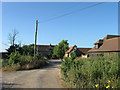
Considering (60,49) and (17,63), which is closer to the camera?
(17,63)

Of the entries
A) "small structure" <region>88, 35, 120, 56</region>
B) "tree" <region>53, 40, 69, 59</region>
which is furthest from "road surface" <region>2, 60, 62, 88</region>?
"tree" <region>53, 40, 69, 59</region>

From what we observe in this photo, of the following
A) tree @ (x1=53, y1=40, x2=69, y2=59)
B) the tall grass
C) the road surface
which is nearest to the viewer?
the road surface

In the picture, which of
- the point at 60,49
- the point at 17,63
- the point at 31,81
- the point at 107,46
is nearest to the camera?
the point at 31,81

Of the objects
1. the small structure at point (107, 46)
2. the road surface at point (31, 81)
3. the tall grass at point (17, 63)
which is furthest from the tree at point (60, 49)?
the road surface at point (31, 81)

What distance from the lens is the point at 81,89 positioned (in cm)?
464

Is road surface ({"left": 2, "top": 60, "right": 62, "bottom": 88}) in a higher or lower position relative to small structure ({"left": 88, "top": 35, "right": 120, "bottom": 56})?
lower

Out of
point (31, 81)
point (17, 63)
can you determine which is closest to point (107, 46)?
point (17, 63)

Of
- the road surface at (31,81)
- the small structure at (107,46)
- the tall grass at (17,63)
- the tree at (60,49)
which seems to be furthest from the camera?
the tree at (60,49)

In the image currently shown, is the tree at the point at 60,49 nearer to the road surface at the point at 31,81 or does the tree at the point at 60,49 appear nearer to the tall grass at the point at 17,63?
the tall grass at the point at 17,63

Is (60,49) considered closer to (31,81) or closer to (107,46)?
(107,46)

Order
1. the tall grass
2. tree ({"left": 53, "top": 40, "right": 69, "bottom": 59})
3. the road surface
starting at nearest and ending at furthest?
1. the road surface
2. the tall grass
3. tree ({"left": 53, "top": 40, "right": 69, "bottom": 59})

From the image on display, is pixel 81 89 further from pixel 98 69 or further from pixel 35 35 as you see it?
pixel 35 35

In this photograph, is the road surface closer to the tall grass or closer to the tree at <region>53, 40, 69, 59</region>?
the tall grass

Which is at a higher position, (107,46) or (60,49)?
(107,46)
